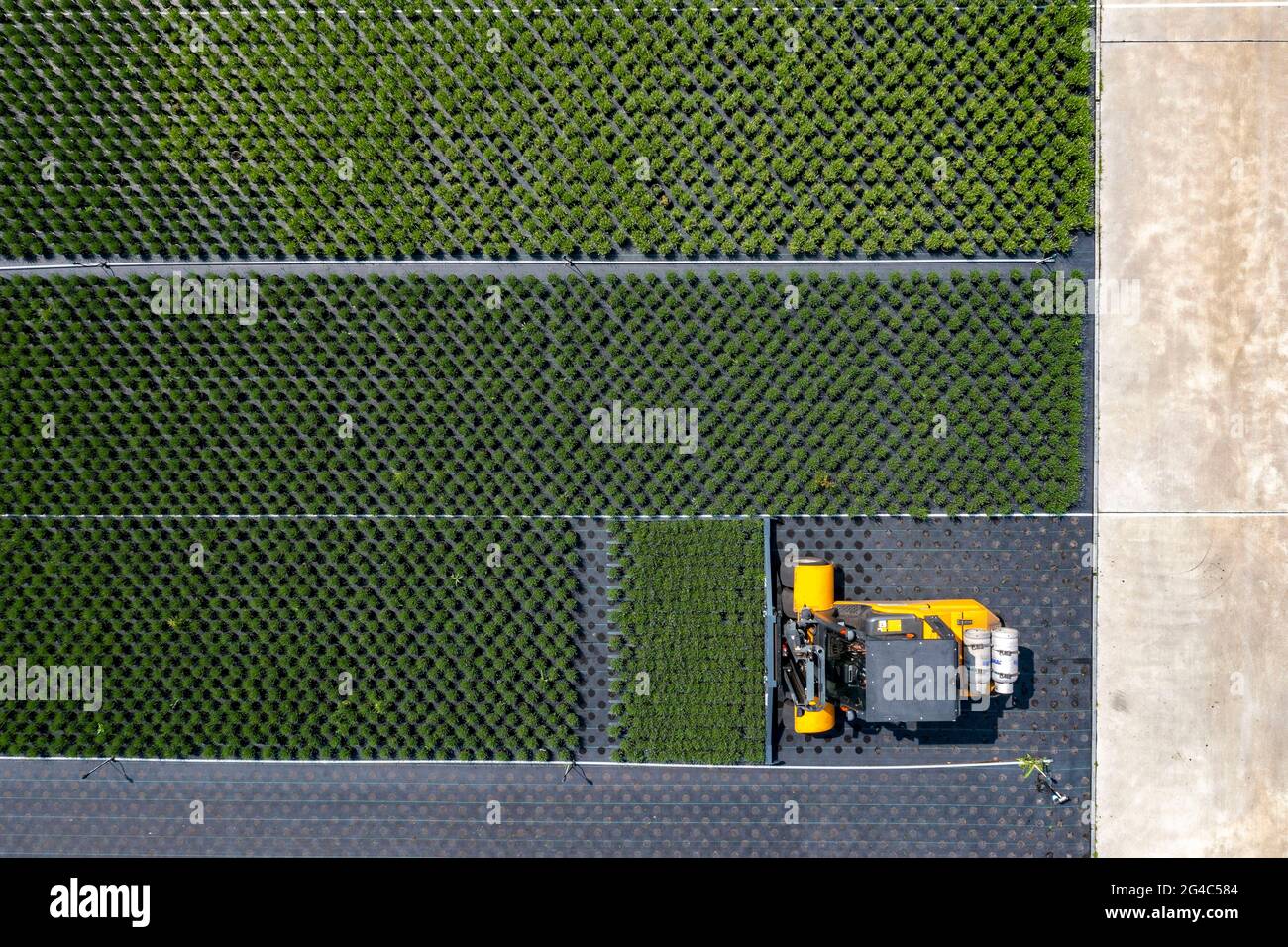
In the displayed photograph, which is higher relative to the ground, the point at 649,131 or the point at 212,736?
the point at 649,131

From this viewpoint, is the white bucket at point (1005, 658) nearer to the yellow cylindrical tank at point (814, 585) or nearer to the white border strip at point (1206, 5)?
the yellow cylindrical tank at point (814, 585)

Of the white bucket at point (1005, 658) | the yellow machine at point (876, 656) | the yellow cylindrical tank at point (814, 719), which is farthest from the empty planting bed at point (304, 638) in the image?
the white bucket at point (1005, 658)

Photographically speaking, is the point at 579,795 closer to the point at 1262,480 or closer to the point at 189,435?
the point at 189,435

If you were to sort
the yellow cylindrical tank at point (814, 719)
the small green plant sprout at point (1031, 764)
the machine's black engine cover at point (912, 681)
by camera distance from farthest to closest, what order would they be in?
the small green plant sprout at point (1031, 764) → the yellow cylindrical tank at point (814, 719) → the machine's black engine cover at point (912, 681)

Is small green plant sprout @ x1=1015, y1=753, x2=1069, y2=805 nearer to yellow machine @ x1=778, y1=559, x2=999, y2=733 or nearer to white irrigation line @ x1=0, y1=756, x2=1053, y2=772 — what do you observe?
white irrigation line @ x1=0, y1=756, x2=1053, y2=772

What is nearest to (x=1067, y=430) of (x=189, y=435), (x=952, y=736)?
(x=952, y=736)

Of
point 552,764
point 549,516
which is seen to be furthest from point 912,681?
point 549,516
